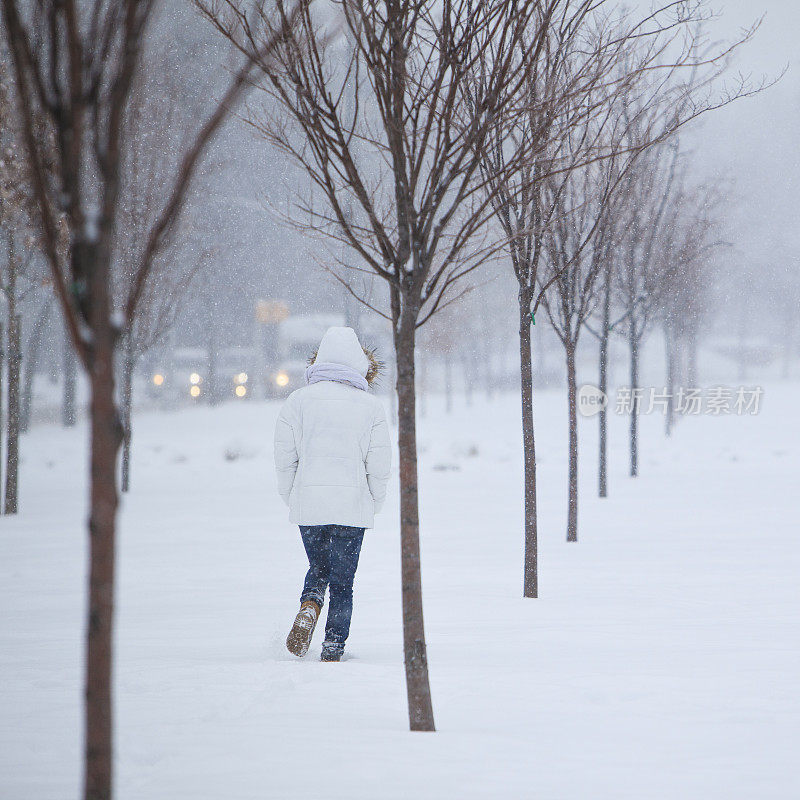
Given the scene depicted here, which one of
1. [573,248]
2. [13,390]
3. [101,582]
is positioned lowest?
[101,582]

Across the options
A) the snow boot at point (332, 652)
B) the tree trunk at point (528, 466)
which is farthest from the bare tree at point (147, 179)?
the snow boot at point (332, 652)

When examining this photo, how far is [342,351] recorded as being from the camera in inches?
178

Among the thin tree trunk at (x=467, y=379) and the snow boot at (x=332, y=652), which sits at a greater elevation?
the thin tree trunk at (x=467, y=379)

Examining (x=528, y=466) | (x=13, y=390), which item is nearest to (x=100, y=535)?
(x=528, y=466)

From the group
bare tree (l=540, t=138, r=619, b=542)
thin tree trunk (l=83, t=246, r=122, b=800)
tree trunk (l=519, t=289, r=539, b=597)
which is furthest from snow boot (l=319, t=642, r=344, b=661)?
bare tree (l=540, t=138, r=619, b=542)

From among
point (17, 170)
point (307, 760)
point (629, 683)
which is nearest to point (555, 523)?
point (629, 683)

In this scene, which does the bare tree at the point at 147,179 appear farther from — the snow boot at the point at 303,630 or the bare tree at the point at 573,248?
the snow boot at the point at 303,630

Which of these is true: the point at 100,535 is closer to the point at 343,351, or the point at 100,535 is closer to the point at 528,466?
the point at 343,351

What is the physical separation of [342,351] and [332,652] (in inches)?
60.7

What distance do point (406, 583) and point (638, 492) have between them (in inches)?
491

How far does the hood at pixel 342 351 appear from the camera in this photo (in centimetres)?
452

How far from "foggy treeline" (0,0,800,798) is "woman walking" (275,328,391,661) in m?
0.54

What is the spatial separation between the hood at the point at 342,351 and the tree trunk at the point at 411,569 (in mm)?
1237

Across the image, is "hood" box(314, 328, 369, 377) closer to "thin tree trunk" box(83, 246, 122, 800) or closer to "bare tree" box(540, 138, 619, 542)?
"bare tree" box(540, 138, 619, 542)
